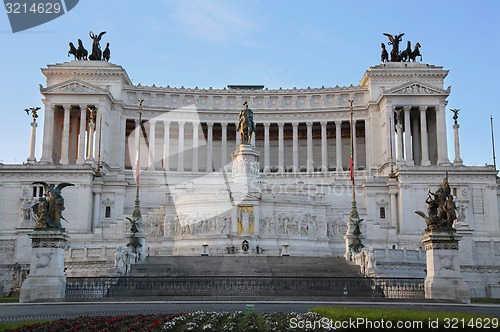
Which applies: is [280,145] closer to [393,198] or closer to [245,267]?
[393,198]

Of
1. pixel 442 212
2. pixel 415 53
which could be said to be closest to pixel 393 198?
pixel 415 53

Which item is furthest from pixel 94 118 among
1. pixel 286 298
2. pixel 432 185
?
pixel 286 298

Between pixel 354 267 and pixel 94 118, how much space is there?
5181cm

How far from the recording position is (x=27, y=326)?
1789 centimetres

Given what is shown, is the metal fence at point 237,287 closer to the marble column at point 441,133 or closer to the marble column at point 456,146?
the marble column at point 456,146

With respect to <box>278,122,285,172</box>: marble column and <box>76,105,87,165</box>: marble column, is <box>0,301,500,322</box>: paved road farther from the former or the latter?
Answer: <box>278,122,285,172</box>: marble column

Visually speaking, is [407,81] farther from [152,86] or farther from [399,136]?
[152,86]

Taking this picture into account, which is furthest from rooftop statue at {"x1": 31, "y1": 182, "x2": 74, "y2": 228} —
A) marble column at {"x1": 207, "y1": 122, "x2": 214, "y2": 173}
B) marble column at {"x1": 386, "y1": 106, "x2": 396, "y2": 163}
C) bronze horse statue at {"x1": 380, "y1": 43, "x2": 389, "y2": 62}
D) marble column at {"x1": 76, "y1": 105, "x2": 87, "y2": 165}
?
bronze horse statue at {"x1": 380, "y1": 43, "x2": 389, "y2": 62}

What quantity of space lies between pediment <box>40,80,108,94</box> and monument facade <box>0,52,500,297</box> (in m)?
0.19

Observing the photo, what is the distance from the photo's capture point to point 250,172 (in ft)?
211

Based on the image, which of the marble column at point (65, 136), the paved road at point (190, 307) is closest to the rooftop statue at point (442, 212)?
the paved road at point (190, 307)

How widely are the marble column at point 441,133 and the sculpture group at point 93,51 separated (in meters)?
47.1

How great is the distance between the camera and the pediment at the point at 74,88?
277ft

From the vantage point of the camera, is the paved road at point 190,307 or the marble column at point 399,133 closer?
the paved road at point 190,307
